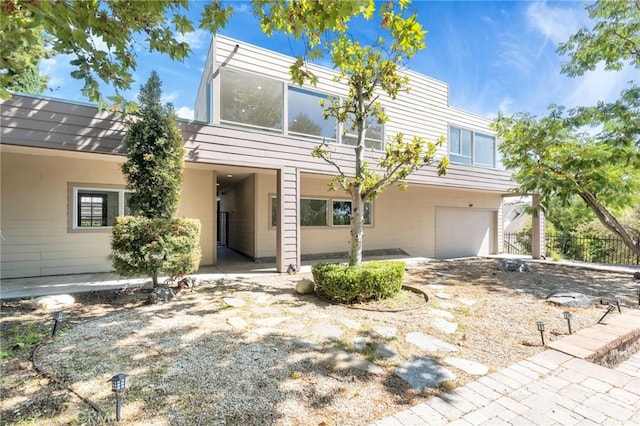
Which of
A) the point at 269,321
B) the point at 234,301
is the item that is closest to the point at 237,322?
the point at 269,321

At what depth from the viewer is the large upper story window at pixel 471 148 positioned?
11.4 metres

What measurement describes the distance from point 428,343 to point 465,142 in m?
10.4

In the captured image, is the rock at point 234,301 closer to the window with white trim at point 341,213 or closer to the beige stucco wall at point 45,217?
the beige stucco wall at point 45,217

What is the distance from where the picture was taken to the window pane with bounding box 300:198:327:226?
31.7 ft

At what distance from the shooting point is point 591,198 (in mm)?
8445

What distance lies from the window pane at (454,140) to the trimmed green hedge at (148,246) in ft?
33.3

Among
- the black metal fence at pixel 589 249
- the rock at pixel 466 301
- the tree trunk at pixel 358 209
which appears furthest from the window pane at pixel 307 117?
the black metal fence at pixel 589 249

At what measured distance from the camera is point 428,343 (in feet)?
11.0

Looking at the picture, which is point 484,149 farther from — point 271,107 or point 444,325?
point 444,325

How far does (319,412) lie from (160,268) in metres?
3.66

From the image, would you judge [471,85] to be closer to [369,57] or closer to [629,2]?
[629,2]

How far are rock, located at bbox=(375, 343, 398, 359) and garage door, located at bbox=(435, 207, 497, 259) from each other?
10001mm

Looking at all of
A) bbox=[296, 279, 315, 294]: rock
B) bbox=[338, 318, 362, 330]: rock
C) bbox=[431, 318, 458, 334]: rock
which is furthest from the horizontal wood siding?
bbox=[431, 318, 458, 334]: rock

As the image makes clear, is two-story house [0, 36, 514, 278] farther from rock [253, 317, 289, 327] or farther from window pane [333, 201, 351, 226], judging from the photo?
rock [253, 317, 289, 327]
